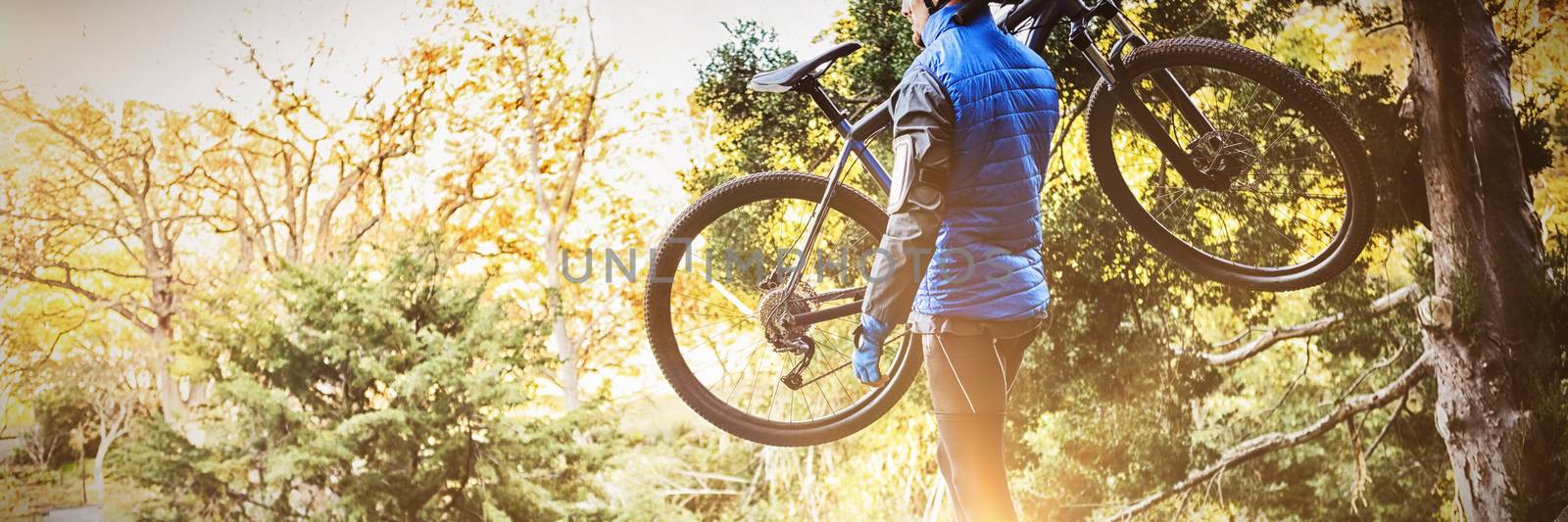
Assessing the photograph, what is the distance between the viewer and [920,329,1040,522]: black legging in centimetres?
223

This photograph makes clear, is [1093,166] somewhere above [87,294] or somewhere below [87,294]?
below

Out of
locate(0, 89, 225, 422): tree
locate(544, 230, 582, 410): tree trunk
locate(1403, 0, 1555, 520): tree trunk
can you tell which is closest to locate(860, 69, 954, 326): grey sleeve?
locate(1403, 0, 1555, 520): tree trunk

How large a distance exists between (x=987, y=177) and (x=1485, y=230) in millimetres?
2276

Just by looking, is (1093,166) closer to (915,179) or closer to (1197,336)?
(915,179)

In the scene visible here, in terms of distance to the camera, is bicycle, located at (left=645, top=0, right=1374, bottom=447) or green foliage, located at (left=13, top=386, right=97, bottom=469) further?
green foliage, located at (left=13, top=386, right=97, bottom=469)

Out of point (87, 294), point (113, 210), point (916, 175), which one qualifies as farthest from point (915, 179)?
point (87, 294)

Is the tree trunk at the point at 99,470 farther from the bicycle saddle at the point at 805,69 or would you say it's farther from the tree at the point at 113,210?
the bicycle saddle at the point at 805,69

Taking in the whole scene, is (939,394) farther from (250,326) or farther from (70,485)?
(70,485)

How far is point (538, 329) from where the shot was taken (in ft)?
19.4

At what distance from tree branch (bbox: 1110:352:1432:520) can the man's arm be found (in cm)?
278

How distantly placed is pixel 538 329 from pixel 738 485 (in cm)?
234

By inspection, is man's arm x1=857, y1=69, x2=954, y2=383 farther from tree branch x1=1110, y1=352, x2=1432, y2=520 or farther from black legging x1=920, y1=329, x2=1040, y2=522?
tree branch x1=1110, y1=352, x2=1432, y2=520

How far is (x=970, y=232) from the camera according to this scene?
2242 mm

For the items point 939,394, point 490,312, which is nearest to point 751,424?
point 939,394
